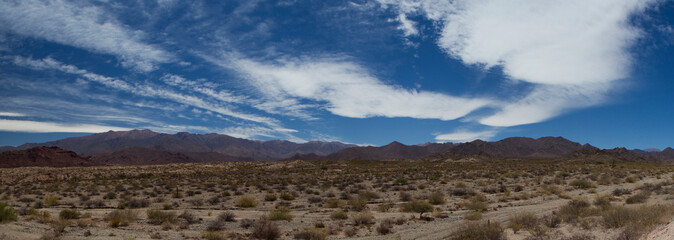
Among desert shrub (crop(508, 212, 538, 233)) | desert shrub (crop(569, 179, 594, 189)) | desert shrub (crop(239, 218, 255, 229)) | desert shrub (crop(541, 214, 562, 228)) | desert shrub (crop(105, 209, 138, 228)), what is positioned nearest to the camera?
desert shrub (crop(541, 214, 562, 228))

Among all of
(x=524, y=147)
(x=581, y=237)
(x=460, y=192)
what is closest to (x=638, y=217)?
(x=581, y=237)

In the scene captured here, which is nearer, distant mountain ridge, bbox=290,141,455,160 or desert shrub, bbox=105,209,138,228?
desert shrub, bbox=105,209,138,228

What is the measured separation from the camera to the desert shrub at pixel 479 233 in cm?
1051

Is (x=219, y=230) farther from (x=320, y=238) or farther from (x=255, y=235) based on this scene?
(x=320, y=238)

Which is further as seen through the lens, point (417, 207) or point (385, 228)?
point (417, 207)

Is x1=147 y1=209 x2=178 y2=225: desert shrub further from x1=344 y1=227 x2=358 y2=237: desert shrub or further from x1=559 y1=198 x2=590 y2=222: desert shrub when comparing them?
x1=559 y1=198 x2=590 y2=222: desert shrub

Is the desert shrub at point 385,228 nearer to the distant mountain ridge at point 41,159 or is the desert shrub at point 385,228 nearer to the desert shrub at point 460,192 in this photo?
the desert shrub at point 460,192

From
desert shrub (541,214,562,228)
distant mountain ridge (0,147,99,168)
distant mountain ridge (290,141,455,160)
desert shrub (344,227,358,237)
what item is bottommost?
desert shrub (344,227,358,237)

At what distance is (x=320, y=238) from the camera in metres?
12.6

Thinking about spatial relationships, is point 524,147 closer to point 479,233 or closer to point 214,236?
point 479,233

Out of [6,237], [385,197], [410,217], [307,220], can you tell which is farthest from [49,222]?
[385,197]

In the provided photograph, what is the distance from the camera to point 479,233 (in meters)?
10.8

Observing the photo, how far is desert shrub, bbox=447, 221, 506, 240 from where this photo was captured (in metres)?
10.5

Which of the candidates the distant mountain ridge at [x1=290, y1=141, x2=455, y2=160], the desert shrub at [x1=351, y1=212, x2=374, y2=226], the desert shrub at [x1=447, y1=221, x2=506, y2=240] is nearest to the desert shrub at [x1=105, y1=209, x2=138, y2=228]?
the desert shrub at [x1=351, y1=212, x2=374, y2=226]
